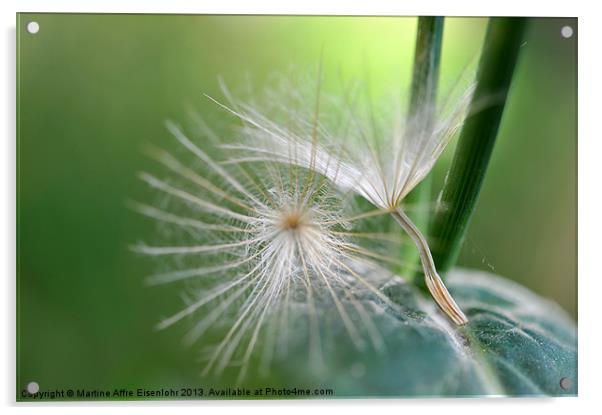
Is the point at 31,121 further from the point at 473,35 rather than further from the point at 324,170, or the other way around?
the point at 473,35

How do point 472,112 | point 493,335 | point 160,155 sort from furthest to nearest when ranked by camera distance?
point 160,155
point 493,335
point 472,112

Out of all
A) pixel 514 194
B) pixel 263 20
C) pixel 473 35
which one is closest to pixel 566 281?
pixel 514 194

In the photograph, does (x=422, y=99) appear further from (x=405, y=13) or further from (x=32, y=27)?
(x=32, y=27)

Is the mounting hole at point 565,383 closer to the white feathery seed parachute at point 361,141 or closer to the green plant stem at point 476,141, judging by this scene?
the white feathery seed parachute at point 361,141

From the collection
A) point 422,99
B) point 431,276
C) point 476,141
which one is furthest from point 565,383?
point 422,99

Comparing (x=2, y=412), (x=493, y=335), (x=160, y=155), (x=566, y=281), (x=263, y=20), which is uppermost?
(x=263, y=20)

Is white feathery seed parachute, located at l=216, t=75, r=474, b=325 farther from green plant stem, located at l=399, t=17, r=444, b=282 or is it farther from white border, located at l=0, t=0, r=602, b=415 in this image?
white border, located at l=0, t=0, r=602, b=415
